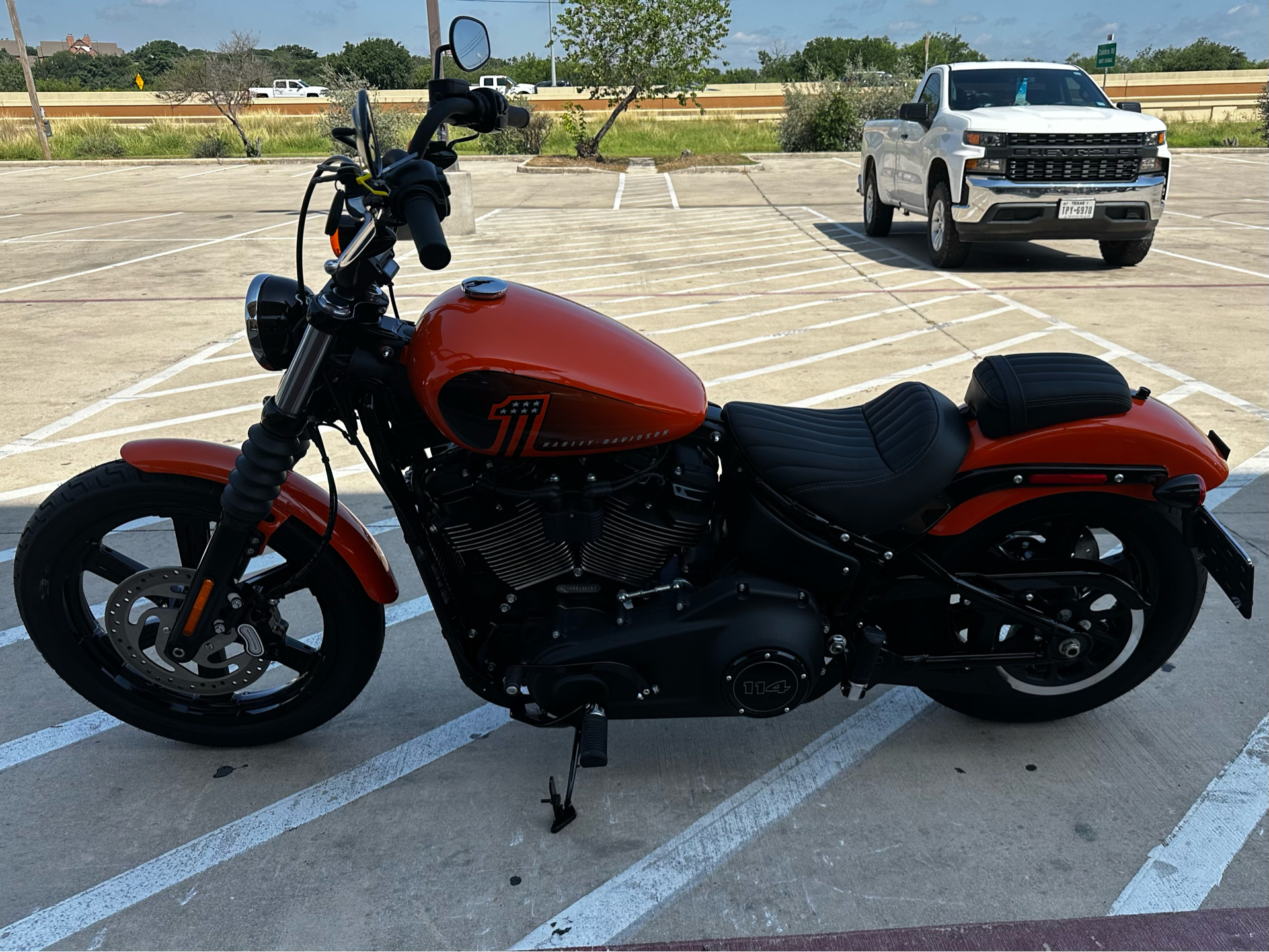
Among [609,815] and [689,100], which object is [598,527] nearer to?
[609,815]

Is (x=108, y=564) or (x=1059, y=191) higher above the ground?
(x=1059, y=191)

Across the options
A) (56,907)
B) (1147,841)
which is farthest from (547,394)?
(1147,841)

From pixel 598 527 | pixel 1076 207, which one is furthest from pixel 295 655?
pixel 1076 207

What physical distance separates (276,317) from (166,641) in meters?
0.95

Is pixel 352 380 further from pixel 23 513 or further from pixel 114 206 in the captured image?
pixel 114 206

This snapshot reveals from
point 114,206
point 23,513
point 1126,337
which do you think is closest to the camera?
point 23,513

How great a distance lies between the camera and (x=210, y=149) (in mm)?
27875

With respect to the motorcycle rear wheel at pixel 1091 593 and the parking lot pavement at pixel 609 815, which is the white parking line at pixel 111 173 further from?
the motorcycle rear wheel at pixel 1091 593

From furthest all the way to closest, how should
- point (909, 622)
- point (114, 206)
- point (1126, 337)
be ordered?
point (114, 206) < point (1126, 337) < point (909, 622)

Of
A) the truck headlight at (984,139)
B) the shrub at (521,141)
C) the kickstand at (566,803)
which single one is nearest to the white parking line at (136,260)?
the truck headlight at (984,139)

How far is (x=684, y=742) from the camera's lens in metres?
2.81

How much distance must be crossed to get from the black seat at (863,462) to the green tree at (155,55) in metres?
78.1

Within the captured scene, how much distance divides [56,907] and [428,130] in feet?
6.24

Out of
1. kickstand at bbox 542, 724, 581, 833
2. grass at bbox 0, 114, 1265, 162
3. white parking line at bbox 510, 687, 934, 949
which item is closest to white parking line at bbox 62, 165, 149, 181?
grass at bbox 0, 114, 1265, 162
